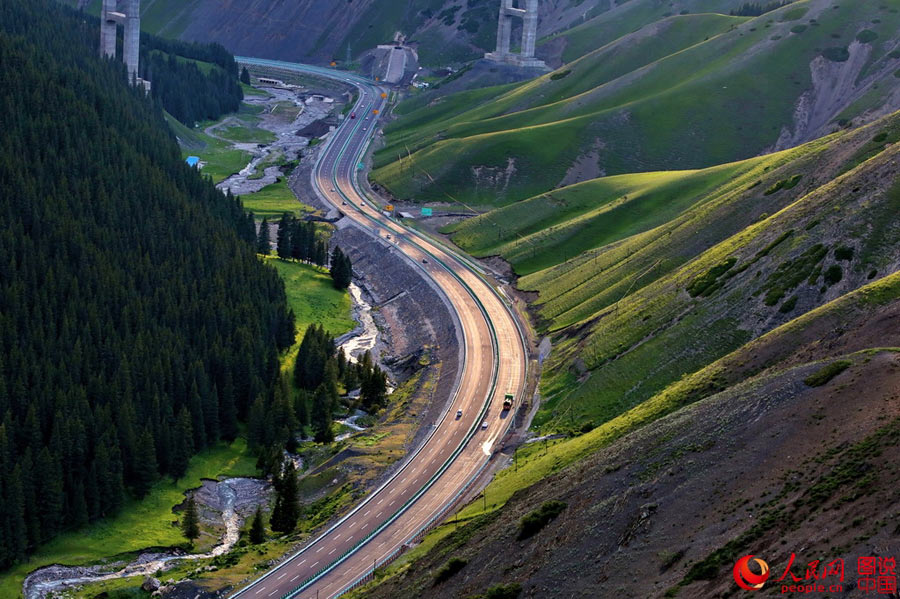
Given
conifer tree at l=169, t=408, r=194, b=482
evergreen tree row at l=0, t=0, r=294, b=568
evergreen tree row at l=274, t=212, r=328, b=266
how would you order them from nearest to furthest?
evergreen tree row at l=0, t=0, r=294, b=568 → conifer tree at l=169, t=408, r=194, b=482 → evergreen tree row at l=274, t=212, r=328, b=266

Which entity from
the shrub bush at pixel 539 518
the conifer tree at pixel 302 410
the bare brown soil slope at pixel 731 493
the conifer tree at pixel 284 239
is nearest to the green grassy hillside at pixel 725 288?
the bare brown soil slope at pixel 731 493

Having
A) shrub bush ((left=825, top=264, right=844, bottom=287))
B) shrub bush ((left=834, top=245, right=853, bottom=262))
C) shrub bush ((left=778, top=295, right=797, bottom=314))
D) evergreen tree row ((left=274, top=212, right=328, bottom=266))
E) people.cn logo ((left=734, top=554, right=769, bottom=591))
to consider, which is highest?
shrub bush ((left=834, top=245, right=853, bottom=262))

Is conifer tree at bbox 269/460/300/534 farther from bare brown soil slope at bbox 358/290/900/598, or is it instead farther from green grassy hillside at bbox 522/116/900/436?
green grassy hillside at bbox 522/116/900/436

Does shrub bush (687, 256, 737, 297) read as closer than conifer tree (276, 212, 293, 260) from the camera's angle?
Yes

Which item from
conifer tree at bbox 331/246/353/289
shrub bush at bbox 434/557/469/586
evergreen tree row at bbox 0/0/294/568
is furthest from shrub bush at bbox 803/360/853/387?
conifer tree at bbox 331/246/353/289

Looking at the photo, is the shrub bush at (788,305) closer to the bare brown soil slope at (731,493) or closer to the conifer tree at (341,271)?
the bare brown soil slope at (731,493)

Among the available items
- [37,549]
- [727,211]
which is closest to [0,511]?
[37,549]
